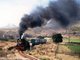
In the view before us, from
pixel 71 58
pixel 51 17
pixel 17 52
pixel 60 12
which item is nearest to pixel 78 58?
pixel 71 58

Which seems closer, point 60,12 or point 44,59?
point 44,59

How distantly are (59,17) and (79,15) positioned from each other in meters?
9.72

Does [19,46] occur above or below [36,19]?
below

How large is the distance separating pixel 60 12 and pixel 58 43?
9069mm

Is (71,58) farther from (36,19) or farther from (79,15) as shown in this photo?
(79,15)

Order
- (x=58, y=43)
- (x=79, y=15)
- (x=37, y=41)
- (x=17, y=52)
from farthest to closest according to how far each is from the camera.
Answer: (x=79, y=15) → (x=58, y=43) → (x=37, y=41) → (x=17, y=52)

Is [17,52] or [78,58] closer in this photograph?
[78,58]

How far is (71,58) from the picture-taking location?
36.2 m

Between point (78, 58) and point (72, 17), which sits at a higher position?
point (72, 17)

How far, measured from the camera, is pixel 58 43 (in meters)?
58.2

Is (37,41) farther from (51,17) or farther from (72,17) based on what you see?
(72,17)

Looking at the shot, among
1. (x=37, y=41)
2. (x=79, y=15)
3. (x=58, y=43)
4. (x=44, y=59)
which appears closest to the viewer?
(x=44, y=59)

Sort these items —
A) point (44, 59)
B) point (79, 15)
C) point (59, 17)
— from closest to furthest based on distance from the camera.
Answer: point (44, 59)
point (59, 17)
point (79, 15)

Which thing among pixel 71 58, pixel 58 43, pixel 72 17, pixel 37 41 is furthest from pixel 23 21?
pixel 72 17
